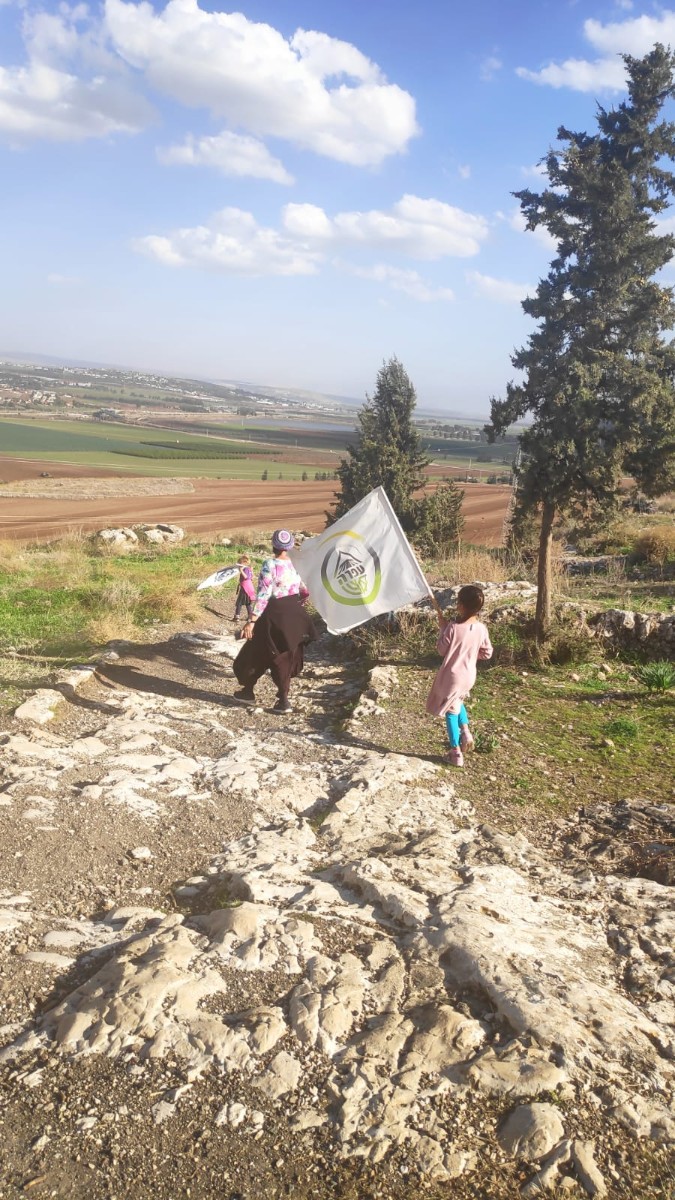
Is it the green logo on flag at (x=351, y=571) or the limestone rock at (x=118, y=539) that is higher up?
the green logo on flag at (x=351, y=571)

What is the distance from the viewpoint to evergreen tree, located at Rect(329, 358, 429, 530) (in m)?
26.7

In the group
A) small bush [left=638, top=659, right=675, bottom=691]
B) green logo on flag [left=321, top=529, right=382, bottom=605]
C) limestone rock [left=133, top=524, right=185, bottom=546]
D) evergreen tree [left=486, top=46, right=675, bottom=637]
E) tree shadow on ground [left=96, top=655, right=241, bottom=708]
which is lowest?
limestone rock [left=133, top=524, right=185, bottom=546]

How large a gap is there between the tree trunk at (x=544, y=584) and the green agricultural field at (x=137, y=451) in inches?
2561

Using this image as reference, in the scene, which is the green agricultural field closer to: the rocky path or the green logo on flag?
the green logo on flag

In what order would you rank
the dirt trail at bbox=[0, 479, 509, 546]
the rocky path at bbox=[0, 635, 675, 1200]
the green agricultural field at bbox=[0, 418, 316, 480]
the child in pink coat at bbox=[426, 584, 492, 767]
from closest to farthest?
the rocky path at bbox=[0, 635, 675, 1200] < the child in pink coat at bbox=[426, 584, 492, 767] < the dirt trail at bbox=[0, 479, 509, 546] < the green agricultural field at bbox=[0, 418, 316, 480]

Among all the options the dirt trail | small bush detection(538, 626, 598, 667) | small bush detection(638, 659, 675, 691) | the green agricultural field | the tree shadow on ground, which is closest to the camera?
small bush detection(638, 659, 675, 691)

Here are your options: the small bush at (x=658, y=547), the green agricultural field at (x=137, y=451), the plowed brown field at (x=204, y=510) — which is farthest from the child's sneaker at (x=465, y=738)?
the green agricultural field at (x=137, y=451)

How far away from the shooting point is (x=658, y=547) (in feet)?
58.3

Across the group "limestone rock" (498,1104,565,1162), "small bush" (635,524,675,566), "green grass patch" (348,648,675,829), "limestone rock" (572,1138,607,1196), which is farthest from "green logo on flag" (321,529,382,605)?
"small bush" (635,524,675,566)

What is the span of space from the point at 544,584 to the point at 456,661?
3.52 meters

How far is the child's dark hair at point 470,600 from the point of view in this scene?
19.8ft

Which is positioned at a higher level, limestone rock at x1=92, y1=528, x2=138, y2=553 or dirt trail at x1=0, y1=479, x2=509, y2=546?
limestone rock at x1=92, y1=528, x2=138, y2=553

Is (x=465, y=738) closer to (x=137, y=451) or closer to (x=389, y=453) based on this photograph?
(x=389, y=453)

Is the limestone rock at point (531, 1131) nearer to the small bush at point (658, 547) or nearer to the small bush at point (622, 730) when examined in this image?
the small bush at point (622, 730)
